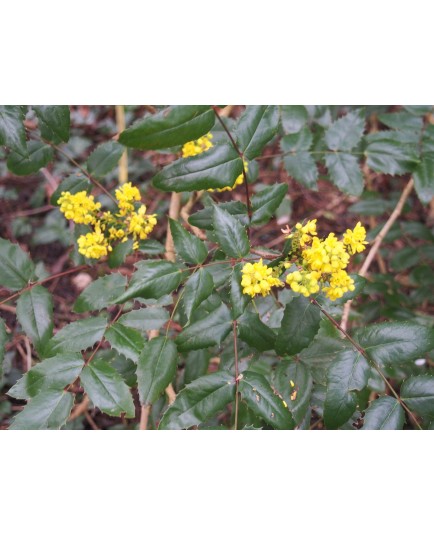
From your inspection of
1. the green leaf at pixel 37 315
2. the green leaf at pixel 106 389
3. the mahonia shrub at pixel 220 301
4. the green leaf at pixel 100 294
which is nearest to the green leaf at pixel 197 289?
the mahonia shrub at pixel 220 301

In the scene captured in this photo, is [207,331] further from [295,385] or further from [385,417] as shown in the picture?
[385,417]

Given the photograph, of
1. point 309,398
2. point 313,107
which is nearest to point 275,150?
point 313,107

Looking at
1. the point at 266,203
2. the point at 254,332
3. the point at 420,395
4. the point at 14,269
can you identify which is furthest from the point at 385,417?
the point at 14,269

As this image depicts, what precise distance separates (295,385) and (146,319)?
17.2 inches

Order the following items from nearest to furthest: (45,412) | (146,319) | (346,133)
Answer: (45,412)
(146,319)
(346,133)

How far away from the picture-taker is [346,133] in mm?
1694

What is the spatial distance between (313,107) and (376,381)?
1.00m

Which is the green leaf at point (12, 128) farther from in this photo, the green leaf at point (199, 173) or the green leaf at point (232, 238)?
the green leaf at point (232, 238)

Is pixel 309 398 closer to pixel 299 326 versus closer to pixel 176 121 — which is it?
pixel 299 326

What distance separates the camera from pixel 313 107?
190 cm

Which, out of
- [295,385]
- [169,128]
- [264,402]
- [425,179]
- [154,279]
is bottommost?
[295,385]

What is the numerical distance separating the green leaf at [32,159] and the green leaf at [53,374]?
0.66 meters

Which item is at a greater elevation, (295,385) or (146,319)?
(146,319)

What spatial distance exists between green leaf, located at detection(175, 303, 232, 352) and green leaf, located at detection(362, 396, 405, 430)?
0.39 metres
